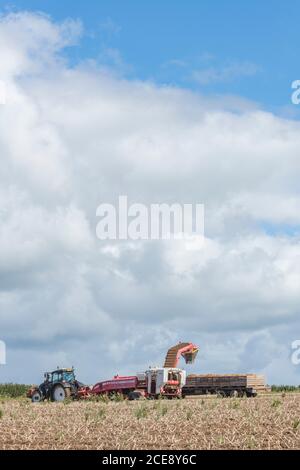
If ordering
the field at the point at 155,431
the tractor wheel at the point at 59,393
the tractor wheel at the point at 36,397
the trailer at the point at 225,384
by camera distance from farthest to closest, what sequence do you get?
the trailer at the point at 225,384 < the tractor wheel at the point at 36,397 < the tractor wheel at the point at 59,393 < the field at the point at 155,431

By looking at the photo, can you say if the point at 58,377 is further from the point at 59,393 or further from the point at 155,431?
the point at 155,431

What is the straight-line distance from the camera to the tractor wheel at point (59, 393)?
53.7 m

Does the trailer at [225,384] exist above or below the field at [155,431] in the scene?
above

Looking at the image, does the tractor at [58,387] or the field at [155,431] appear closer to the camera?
the field at [155,431]

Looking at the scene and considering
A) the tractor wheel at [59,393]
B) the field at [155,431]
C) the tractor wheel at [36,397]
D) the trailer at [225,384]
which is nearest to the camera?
the field at [155,431]

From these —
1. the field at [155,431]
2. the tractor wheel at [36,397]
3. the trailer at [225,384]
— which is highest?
the trailer at [225,384]

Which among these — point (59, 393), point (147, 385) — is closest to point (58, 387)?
point (59, 393)

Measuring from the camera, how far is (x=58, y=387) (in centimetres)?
5444

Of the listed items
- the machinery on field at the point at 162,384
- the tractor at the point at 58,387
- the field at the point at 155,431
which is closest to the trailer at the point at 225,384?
the machinery on field at the point at 162,384

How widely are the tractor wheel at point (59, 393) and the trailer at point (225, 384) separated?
29.8ft

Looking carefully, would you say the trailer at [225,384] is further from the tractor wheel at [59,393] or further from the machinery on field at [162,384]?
the tractor wheel at [59,393]

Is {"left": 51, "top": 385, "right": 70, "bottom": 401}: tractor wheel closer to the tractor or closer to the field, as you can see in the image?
the tractor

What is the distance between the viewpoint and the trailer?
56.6 metres
